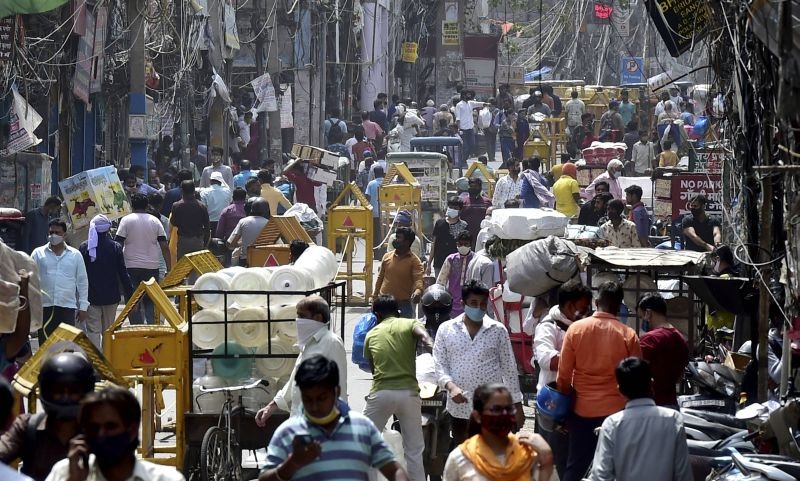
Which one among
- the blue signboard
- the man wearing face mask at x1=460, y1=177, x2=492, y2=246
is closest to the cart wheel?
the man wearing face mask at x1=460, y1=177, x2=492, y2=246

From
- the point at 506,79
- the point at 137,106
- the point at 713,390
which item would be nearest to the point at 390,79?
the point at 506,79

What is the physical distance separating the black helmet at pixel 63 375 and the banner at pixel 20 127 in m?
13.6

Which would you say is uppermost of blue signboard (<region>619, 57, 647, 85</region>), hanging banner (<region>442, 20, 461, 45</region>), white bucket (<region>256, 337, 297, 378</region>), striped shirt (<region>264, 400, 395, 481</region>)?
hanging banner (<region>442, 20, 461, 45</region>)

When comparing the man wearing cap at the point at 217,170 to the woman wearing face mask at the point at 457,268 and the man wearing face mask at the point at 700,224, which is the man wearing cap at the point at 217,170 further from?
the woman wearing face mask at the point at 457,268

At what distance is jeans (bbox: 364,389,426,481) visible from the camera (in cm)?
902

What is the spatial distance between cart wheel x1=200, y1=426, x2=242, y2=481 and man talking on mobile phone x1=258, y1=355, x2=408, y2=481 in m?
3.67

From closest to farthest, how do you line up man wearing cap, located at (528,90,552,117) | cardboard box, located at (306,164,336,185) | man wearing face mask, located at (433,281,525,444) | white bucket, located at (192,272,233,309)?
man wearing face mask, located at (433,281,525,444) → white bucket, located at (192,272,233,309) → cardboard box, located at (306,164,336,185) → man wearing cap, located at (528,90,552,117)

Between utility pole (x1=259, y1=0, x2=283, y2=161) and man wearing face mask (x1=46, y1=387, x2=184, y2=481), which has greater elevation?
utility pole (x1=259, y1=0, x2=283, y2=161)

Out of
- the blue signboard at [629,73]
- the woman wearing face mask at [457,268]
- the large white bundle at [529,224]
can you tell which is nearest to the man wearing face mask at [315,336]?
the large white bundle at [529,224]

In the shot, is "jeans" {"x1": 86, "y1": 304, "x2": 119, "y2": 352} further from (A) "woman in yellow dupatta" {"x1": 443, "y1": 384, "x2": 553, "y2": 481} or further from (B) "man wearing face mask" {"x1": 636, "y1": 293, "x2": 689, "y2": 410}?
(A) "woman in yellow dupatta" {"x1": 443, "y1": 384, "x2": 553, "y2": 481}

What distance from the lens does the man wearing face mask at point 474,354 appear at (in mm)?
9234

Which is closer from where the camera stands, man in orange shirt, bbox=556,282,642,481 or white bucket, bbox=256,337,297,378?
man in orange shirt, bbox=556,282,642,481

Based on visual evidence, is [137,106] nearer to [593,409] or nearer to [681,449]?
[593,409]

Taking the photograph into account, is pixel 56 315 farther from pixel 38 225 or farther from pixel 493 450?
pixel 493 450
